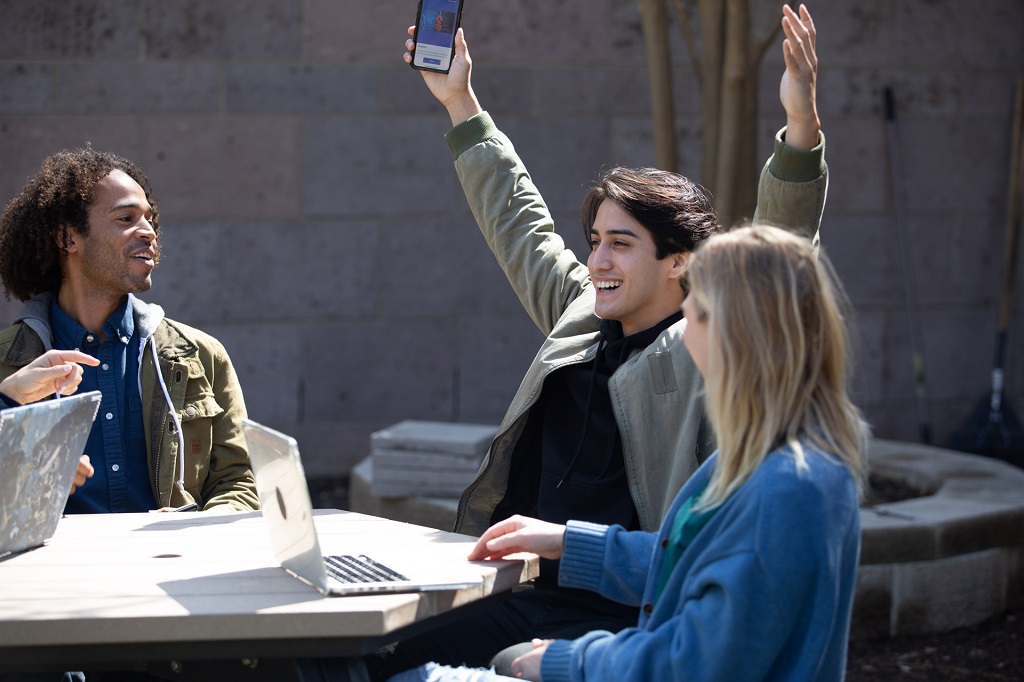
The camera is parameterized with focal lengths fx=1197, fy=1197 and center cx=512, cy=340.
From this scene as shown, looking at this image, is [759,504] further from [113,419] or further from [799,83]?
[113,419]

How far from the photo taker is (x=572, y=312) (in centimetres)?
306

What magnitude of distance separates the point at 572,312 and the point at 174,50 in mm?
3473

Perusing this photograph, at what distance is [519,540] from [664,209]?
1008 millimetres

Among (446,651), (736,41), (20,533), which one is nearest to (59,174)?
(20,533)

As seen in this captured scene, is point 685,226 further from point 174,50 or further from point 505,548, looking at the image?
point 174,50

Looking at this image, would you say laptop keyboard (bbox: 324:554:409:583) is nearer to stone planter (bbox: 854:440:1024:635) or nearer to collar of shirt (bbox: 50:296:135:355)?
collar of shirt (bbox: 50:296:135:355)

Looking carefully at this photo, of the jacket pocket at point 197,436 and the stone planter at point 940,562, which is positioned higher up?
the jacket pocket at point 197,436

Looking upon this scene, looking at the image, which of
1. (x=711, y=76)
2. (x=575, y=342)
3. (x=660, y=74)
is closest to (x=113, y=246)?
(x=575, y=342)

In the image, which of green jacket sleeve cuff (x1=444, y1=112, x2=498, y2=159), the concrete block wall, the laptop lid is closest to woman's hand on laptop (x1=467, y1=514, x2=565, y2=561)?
the laptop lid

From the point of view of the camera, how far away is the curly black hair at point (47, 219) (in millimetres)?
3104

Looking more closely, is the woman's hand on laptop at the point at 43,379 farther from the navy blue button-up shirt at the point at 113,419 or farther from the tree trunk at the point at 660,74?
the tree trunk at the point at 660,74

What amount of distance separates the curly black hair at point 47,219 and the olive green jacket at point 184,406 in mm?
89

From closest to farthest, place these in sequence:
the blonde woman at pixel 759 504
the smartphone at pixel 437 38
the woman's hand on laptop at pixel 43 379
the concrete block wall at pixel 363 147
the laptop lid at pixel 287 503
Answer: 1. the blonde woman at pixel 759 504
2. the laptop lid at pixel 287 503
3. the woman's hand on laptop at pixel 43 379
4. the smartphone at pixel 437 38
5. the concrete block wall at pixel 363 147

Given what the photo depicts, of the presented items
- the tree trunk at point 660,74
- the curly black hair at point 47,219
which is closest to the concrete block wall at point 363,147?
the tree trunk at point 660,74
